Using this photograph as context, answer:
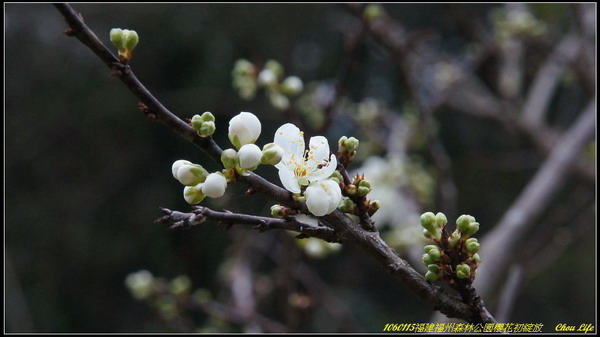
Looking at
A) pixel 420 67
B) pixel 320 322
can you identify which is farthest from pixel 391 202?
pixel 320 322

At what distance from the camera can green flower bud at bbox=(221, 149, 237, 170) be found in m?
0.60

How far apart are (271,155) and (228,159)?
0.19 ft

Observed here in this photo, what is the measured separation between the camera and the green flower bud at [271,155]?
2.10 feet

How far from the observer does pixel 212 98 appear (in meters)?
3.67

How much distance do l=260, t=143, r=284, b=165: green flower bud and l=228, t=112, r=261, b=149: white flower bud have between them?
0.03 metres

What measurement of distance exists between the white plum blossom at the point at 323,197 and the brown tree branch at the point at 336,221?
2 cm

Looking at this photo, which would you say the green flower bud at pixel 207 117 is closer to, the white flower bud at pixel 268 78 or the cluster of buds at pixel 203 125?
the cluster of buds at pixel 203 125

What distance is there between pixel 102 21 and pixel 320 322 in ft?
8.19

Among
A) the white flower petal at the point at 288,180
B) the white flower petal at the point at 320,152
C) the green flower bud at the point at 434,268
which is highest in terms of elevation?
the white flower petal at the point at 320,152

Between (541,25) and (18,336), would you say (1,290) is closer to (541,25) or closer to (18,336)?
(18,336)

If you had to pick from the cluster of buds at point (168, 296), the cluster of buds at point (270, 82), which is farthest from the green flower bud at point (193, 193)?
the cluster of buds at point (168, 296)

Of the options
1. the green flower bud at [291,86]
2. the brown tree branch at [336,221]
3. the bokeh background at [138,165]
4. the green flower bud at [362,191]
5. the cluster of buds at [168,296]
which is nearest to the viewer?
the brown tree branch at [336,221]

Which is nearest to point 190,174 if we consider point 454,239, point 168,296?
point 454,239

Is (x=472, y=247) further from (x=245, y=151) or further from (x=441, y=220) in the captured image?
(x=245, y=151)
